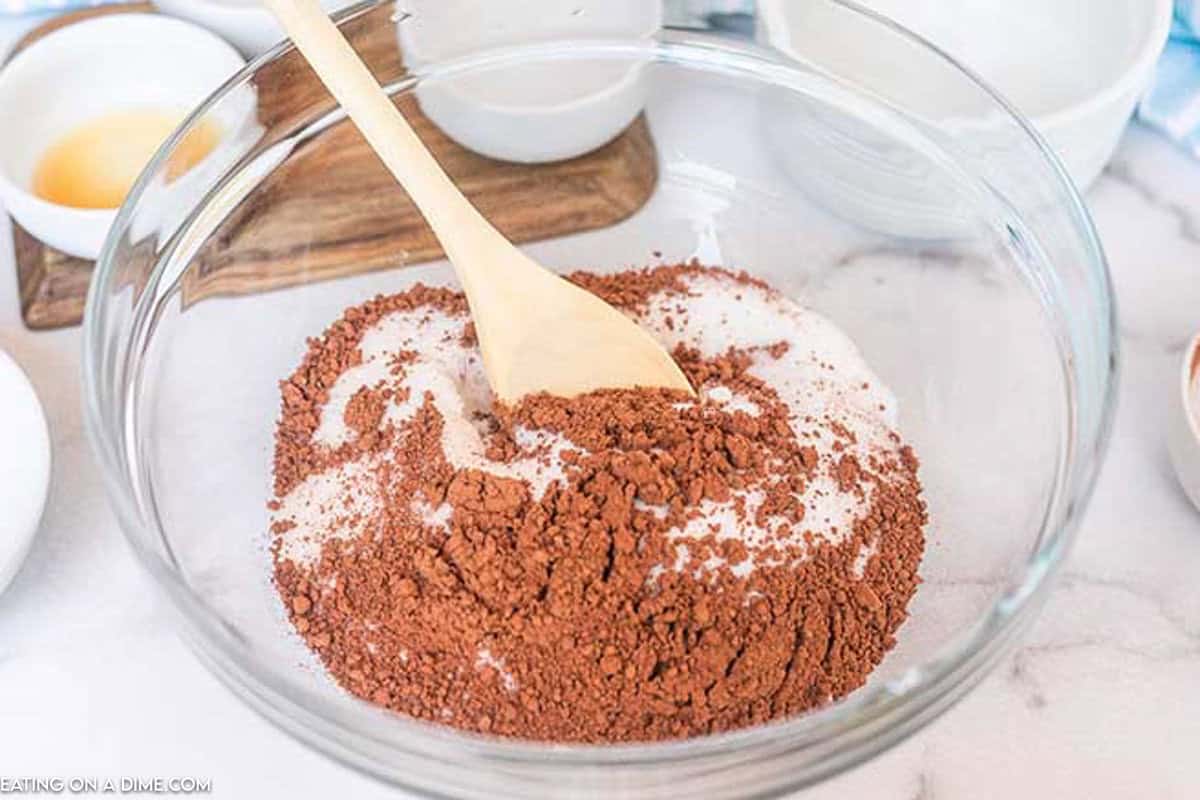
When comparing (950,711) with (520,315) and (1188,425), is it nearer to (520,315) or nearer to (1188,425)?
(1188,425)

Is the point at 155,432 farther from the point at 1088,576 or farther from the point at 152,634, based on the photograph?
the point at 1088,576

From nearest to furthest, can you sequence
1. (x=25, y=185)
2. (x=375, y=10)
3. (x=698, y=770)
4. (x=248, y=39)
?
(x=698, y=770) → (x=375, y=10) → (x=25, y=185) → (x=248, y=39)

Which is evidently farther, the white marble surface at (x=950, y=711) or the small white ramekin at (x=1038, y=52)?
the small white ramekin at (x=1038, y=52)

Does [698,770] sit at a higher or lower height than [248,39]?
lower

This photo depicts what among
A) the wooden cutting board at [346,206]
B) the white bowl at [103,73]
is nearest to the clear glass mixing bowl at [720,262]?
the wooden cutting board at [346,206]

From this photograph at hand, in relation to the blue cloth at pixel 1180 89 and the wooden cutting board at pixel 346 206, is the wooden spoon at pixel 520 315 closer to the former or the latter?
the wooden cutting board at pixel 346 206

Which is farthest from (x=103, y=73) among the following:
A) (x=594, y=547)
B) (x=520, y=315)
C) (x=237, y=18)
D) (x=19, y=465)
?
(x=594, y=547)

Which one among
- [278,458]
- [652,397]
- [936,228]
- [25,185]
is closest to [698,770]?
[652,397]
